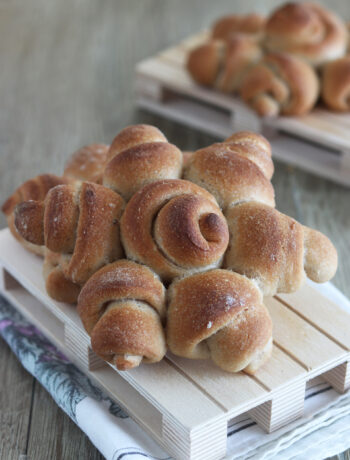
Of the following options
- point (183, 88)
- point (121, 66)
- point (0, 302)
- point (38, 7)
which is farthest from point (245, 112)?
point (38, 7)

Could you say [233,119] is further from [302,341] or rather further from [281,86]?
[302,341]

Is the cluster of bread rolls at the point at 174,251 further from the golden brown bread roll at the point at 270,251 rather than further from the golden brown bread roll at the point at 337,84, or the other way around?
the golden brown bread roll at the point at 337,84

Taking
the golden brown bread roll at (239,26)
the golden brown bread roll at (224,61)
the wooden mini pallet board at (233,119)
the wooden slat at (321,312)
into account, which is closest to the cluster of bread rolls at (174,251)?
the wooden slat at (321,312)

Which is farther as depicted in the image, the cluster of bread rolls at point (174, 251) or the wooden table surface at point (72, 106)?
the wooden table surface at point (72, 106)

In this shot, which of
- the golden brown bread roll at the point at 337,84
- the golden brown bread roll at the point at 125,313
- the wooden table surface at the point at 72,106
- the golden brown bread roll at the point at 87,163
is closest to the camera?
the golden brown bread roll at the point at 125,313

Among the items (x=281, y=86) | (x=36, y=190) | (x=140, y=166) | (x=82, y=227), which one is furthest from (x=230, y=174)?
(x=281, y=86)

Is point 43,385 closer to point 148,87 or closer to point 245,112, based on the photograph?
point 245,112
